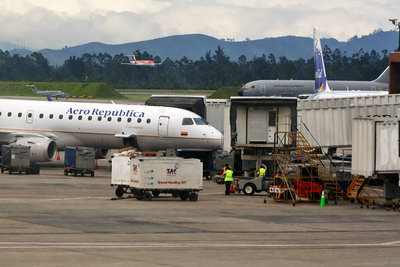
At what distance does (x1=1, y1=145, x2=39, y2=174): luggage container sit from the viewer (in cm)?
4950

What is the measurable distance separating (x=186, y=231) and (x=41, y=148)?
2666cm

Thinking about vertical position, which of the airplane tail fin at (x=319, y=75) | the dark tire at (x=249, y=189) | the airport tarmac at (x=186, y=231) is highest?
the airplane tail fin at (x=319, y=75)

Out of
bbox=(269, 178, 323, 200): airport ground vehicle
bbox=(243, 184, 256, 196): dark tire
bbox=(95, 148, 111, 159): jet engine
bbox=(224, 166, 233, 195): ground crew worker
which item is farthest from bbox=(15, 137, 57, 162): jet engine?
bbox=(269, 178, 323, 200): airport ground vehicle

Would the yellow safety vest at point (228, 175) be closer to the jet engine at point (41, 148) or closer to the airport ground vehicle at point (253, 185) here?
the airport ground vehicle at point (253, 185)

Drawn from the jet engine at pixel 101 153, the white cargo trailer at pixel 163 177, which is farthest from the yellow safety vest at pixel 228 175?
the jet engine at pixel 101 153

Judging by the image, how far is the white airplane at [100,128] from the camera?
52.3 meters

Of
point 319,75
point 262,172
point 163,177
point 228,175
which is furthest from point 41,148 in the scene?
point 319,75

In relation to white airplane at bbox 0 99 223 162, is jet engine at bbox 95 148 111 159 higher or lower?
lower

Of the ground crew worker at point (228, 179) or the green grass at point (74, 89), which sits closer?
the ground crew worker at point (228, 179)

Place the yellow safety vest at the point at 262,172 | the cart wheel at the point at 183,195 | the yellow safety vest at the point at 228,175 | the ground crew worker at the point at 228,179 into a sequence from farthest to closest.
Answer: the yellow safety vest at the point at 262,172 < the ground crew worker at the point at 228,179 < the yellow safety vest at the point at 228,175 < the cart wheel at the point at 183,195

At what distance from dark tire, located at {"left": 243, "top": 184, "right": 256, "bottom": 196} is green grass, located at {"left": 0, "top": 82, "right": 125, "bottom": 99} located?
120815 mm

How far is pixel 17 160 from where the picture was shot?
1960 inches

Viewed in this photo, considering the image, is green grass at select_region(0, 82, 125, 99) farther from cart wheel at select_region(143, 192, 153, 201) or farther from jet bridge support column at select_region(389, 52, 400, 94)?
cart wheel at select_region(143, 192, 153, 201)

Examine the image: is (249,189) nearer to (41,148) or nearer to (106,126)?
(106,126)
